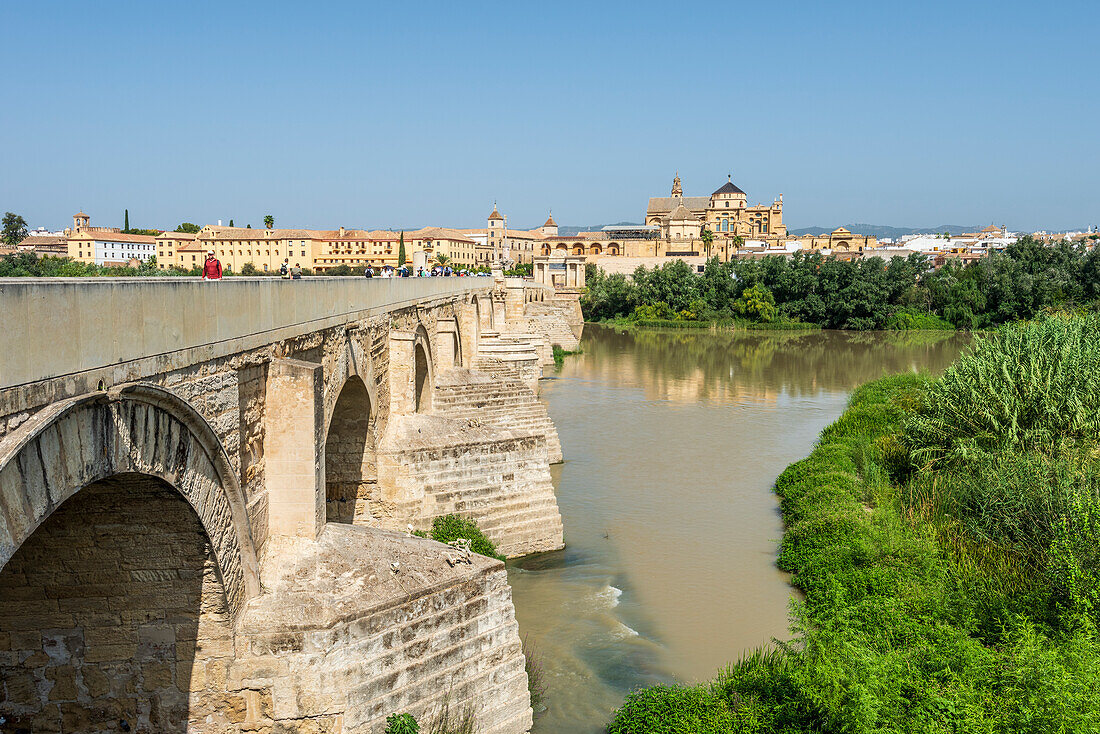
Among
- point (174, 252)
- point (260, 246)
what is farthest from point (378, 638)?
point (260, 246)

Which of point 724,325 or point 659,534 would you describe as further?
point 724,325

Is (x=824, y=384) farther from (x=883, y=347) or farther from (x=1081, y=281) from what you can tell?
(x=1081, y=281)

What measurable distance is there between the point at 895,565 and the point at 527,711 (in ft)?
16.0

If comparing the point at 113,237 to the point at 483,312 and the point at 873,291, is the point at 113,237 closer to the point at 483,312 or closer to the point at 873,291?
the point at 483,312

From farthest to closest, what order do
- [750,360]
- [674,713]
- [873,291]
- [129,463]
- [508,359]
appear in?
[873,291] < [750,360] < [508,359] < [674,713] < [129,463]

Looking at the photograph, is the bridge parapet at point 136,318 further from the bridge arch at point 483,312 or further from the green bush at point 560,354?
the green bush at point 560,354

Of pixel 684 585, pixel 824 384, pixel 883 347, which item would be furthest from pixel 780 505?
pixel 883 347

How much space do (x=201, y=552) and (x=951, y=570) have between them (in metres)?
7.79

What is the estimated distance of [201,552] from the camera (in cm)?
510

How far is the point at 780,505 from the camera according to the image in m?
13.8

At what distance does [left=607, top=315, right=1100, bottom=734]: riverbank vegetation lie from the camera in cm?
594

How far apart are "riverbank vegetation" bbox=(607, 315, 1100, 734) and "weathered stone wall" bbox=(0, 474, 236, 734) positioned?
3.39 m

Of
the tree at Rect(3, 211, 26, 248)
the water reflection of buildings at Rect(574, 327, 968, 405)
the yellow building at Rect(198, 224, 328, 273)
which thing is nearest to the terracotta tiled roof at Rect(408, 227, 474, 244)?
the yellow building at Rect(198, 224, 328, 273)

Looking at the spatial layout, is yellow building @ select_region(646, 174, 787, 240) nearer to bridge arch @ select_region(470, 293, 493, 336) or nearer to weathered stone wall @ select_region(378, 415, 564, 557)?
bridge arch @ select_region(470, 293, 493, 336)
